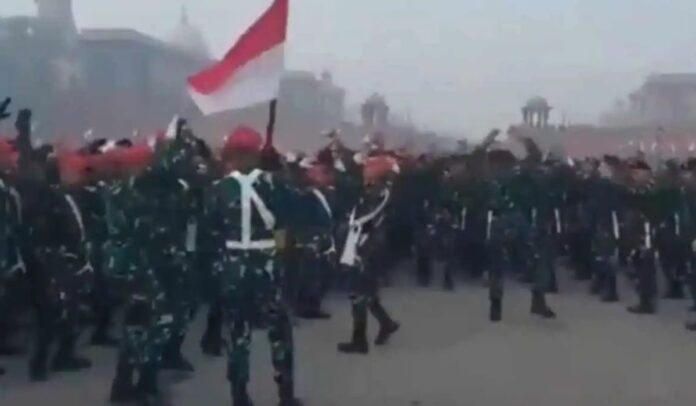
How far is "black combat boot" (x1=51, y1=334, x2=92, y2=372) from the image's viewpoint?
8.11 metres

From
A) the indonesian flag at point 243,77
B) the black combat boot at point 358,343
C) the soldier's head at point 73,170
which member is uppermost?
the indonesian flag at point 243,77

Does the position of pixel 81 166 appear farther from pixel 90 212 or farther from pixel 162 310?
pixel 162 310

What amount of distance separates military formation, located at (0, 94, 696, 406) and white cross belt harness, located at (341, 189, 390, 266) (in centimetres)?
2

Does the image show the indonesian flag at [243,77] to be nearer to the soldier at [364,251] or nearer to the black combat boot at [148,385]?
the black combat boot at [148,385]

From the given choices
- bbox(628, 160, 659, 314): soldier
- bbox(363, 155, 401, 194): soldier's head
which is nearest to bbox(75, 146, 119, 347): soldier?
bbox(363, 155, 401, 194): soldier's head

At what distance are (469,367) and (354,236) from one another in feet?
4.02

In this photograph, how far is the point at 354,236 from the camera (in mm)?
8602

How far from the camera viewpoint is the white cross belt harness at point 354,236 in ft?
28.0

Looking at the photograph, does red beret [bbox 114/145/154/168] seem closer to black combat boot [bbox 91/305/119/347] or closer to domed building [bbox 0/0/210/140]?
black combat boot [bbox 91/305/119/347]

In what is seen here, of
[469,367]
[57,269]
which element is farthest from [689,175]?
[57,269]

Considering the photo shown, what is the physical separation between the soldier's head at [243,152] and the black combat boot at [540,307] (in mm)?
4789

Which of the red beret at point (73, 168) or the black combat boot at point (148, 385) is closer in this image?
the black combat boot at point (148, 385)

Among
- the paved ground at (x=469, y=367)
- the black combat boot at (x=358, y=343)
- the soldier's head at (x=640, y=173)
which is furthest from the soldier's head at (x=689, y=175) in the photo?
the black combat boot at (x=358, y=343)

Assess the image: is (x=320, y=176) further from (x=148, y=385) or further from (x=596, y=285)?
(x=148, y=385)
